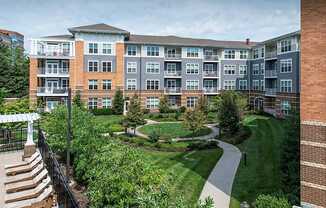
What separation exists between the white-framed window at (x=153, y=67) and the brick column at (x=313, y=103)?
37596 mm

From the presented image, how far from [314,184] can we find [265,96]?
124 ft

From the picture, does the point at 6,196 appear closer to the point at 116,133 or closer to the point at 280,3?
the point at 280,3

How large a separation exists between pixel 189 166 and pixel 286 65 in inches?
1071

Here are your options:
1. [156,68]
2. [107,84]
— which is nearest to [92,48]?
[107,84]

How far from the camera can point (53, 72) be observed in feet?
137

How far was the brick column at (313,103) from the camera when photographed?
8.49 meters

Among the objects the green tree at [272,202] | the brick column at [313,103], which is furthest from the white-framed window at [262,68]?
the brick column at [313,103]

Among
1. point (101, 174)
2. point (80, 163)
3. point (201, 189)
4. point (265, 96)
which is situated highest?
point (265, 96)

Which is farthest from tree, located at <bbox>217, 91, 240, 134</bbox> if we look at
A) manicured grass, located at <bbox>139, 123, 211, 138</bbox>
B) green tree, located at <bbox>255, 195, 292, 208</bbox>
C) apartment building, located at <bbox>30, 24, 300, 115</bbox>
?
green tree, located at <bbox>255, 195, 292, 208</bbox>

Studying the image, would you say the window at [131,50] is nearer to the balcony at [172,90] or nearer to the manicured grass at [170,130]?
the balcony at [172,90]

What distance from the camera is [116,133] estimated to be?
29.0m

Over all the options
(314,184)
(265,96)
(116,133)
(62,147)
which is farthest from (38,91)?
(314,184)

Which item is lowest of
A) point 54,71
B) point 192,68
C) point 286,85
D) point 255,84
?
point 286,85

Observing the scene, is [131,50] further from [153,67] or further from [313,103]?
[313,103]
